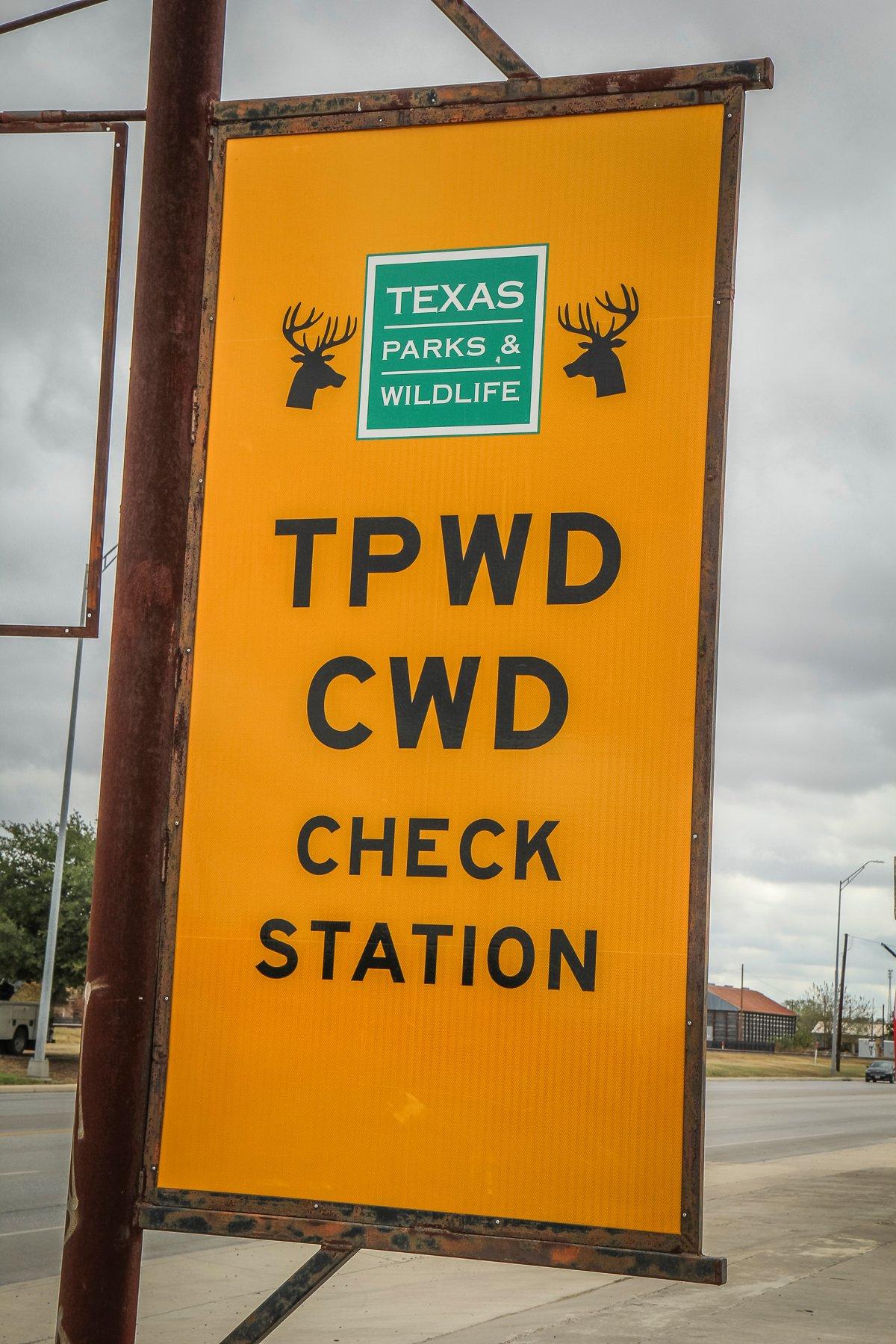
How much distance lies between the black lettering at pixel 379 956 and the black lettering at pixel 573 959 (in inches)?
13.5

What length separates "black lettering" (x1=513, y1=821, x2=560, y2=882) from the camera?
3070mm

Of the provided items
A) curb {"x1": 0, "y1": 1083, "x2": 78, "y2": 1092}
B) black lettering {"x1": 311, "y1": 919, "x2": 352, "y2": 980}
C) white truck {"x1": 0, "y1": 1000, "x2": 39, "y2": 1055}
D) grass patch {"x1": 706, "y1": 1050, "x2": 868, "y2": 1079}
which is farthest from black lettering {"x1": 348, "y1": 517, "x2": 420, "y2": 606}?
grass patch {"x1": 706, "y1": 1050, "x2": 868, "y2": 1079}

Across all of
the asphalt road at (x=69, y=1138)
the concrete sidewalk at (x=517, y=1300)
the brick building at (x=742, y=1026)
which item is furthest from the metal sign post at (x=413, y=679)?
the brick building at (x=742, y=1026)

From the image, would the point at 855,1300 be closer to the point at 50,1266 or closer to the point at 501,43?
the point at 50,1266

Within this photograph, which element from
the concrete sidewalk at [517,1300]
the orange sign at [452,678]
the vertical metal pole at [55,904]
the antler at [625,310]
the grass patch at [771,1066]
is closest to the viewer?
the orange sign at [452,678]

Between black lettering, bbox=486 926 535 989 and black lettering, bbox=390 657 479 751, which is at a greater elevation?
black lettering, bbox=390 657 479 751

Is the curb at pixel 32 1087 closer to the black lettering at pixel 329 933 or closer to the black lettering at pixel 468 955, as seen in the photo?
the black lettering at pixel 329 933

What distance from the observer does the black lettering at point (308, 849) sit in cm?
319

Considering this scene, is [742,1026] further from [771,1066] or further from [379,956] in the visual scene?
[379,956]

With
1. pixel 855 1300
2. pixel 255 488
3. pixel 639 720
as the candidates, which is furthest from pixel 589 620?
pixel 855 1300

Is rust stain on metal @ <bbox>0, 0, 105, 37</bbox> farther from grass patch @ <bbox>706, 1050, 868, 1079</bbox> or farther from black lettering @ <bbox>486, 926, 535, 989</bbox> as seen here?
grass patch @ <bbox>706, 1050, 868, 1079</bbox>

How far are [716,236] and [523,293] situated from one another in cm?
46

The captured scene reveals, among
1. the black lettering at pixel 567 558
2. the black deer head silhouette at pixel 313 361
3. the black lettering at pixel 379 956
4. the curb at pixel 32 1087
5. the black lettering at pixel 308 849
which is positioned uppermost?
the black deer head silhouette at pixel 313 361

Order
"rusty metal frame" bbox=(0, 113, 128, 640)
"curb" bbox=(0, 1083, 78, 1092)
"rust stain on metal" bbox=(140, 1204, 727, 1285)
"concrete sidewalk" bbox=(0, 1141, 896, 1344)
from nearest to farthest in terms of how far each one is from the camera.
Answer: "rust stain on metal" bbox=(140, 1204, 727, 1285)
"rusty metal frame" bbox=(0, 113, 128, 640)
"concrete sidewalk" bbox=(0, 1141, 896, 1344)
"curb" bbox=(0, 1083, 78, 1092)
